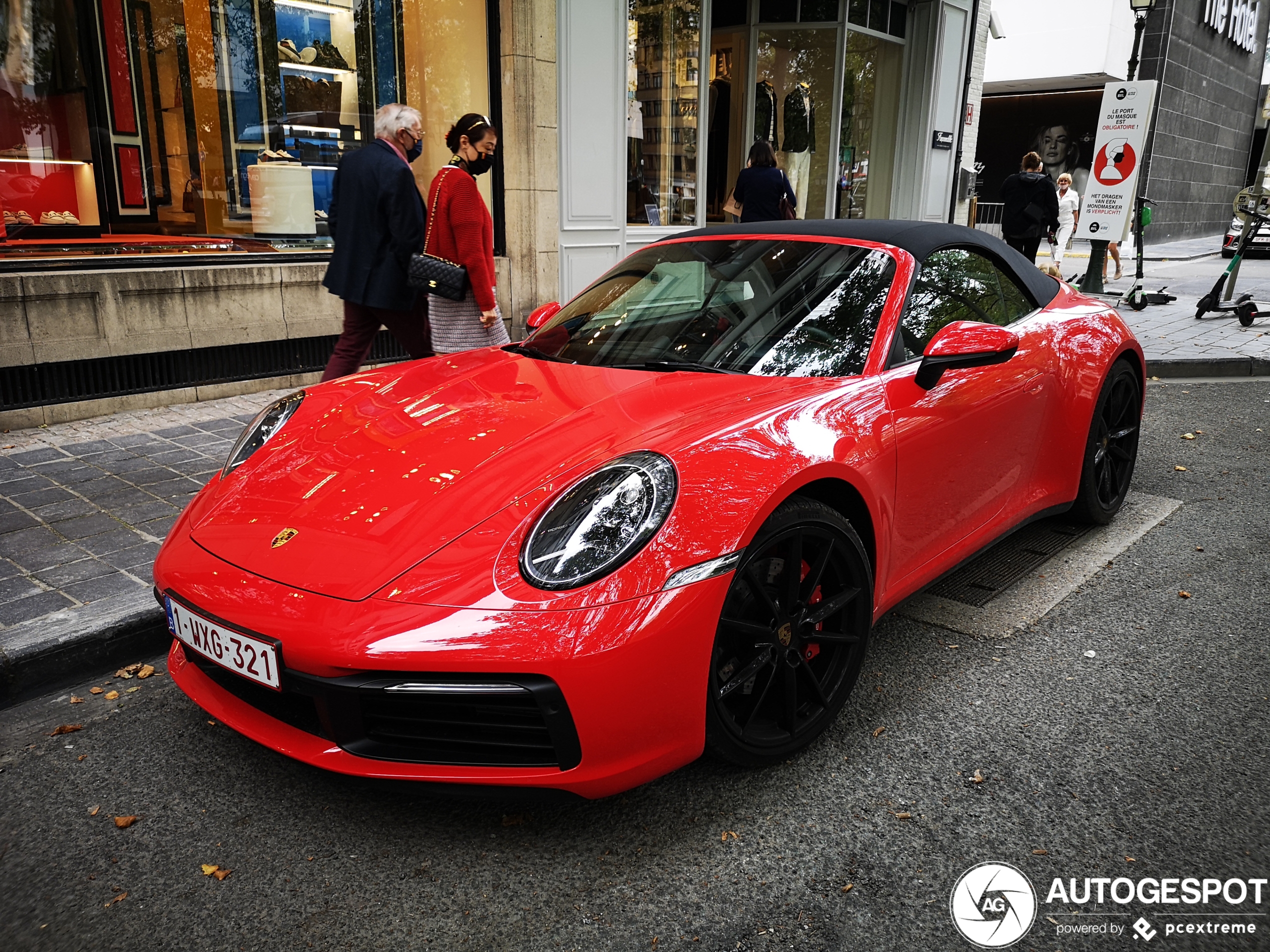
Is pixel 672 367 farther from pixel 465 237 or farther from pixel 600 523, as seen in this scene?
pixel 465 237

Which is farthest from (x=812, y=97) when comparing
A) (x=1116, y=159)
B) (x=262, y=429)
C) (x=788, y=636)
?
(x=788, y=636)

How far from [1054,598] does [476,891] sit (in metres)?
2.52

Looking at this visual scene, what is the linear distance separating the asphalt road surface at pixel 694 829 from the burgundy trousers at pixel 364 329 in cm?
250

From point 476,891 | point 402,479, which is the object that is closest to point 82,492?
point 402,479

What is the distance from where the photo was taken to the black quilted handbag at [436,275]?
16.0 ft

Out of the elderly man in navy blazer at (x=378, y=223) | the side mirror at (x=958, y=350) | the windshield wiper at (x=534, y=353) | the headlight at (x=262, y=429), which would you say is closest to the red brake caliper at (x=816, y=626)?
the side mirror at (x=958, y=350)

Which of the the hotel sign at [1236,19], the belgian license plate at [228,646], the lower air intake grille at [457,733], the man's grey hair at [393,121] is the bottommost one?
the lower air intake grille at [457,733]

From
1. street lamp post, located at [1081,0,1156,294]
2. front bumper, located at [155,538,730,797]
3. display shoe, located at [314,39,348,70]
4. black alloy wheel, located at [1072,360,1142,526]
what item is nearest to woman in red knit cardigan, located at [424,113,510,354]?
black alloy wheel, located at [1072,360,1142,526]

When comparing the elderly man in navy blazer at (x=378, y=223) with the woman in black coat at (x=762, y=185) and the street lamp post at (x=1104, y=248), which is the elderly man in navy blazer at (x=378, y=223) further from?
the street lamp post at (x=1104, y=248)

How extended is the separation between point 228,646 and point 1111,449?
3767 millimetres

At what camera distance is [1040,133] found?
29.4m

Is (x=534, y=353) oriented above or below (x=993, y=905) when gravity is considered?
above

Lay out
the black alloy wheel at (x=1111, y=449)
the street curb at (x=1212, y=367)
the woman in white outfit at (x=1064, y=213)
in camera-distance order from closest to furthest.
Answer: the black alloy wheel at (x=1111, y=449)
the street curb at (x=1212, y=367)
the woman in white outfit at (x=1064, y=213)

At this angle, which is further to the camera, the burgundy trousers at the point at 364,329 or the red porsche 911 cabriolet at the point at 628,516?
the burgundy trousers at the point at 364,329
